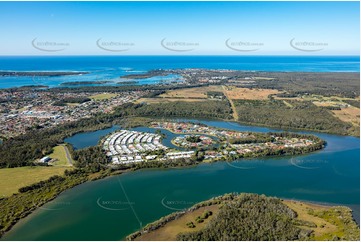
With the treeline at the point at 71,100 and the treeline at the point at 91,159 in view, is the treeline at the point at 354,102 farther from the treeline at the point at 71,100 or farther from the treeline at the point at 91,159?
the treeline at the point at 71,100

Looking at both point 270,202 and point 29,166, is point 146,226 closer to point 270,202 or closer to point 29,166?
point 270,202

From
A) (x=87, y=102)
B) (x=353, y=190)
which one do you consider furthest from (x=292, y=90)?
(x=353, y=190)

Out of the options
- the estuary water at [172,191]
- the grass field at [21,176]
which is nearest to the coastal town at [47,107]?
the grass field at [21,176]

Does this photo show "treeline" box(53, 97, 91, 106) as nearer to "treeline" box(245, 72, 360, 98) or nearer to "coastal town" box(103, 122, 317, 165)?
"coastal town" box(103, 122, 317, 165)

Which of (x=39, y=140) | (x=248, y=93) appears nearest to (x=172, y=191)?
(x=39, y=140)

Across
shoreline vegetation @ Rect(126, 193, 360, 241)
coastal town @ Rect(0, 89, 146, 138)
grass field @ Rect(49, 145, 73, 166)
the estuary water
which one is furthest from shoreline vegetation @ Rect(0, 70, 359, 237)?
shoreline vegetation @ Rect(126, 193, 360, 241)

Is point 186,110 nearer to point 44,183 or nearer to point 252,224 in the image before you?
point 44,183

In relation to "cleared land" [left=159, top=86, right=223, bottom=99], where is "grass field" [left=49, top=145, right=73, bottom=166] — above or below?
below
